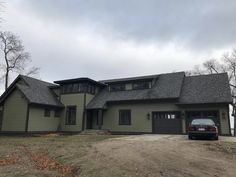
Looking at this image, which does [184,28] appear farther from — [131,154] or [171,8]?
[131,154]

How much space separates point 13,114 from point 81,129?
6.93m

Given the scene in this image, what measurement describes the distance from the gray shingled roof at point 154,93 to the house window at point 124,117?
138 cm

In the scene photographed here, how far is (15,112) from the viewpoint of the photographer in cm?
2272

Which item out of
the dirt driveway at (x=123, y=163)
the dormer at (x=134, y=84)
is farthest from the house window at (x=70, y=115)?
the dirt driveway at (x=123, y=163)

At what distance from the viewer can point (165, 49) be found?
22734 millimetres

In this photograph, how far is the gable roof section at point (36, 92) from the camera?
890 inches

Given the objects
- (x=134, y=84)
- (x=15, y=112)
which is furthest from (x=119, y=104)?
(x=15, y=112)

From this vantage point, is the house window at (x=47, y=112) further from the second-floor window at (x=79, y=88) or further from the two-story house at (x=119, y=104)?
the second-floor window at (x=79, y=88)

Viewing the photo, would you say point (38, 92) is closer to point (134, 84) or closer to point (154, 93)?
point (134, 84)

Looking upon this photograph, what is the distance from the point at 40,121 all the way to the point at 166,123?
12523 mm

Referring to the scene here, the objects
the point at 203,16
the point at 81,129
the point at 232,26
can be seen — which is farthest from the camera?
the point at 81,129

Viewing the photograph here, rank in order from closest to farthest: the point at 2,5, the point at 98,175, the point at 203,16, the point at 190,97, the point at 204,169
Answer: the point at 98,175, the point at 204,169, the point at 2,5, the point at 203,16, the point at 190,97

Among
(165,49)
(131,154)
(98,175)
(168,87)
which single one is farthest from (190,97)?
(98,175)

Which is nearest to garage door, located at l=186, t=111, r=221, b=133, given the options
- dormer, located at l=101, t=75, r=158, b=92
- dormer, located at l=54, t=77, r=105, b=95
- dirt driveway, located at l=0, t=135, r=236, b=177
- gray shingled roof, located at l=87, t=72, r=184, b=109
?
gray shingled roof, located at l=87, t=72, r=184, b=109
